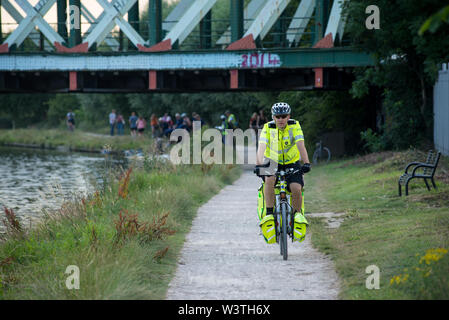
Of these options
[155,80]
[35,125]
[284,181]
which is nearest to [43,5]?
[155,80]

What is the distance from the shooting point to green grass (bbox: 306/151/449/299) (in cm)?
730

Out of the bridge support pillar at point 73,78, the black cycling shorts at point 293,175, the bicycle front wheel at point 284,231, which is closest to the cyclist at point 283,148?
the black cycling shorts at point 293,175

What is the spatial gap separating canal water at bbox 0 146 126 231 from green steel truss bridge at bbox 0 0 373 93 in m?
3.82

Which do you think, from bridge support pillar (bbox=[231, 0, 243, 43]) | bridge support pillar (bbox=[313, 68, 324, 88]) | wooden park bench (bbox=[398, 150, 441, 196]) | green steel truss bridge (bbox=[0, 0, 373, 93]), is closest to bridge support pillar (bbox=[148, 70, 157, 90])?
green steel truss bridge (bbox=[0, 0, 373, 93])

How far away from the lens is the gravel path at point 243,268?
775 cm

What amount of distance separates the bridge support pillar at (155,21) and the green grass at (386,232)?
1730cm

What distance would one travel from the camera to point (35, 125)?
3241 inches

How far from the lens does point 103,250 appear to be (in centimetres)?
885

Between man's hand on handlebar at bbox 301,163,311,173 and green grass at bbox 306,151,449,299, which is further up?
man's hand on handlebar at bbox 301,163,311,173

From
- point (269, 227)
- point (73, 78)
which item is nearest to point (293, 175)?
point (269, 227)

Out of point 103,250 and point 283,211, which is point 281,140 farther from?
point 103,250

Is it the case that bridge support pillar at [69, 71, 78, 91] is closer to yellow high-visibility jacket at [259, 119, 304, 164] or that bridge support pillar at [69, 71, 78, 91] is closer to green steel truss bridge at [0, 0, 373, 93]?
green steel truss bridge at [0, 0, 373, 93]

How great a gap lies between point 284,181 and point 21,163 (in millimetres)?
27454

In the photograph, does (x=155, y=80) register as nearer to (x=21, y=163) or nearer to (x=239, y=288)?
(x=21, y=163)
